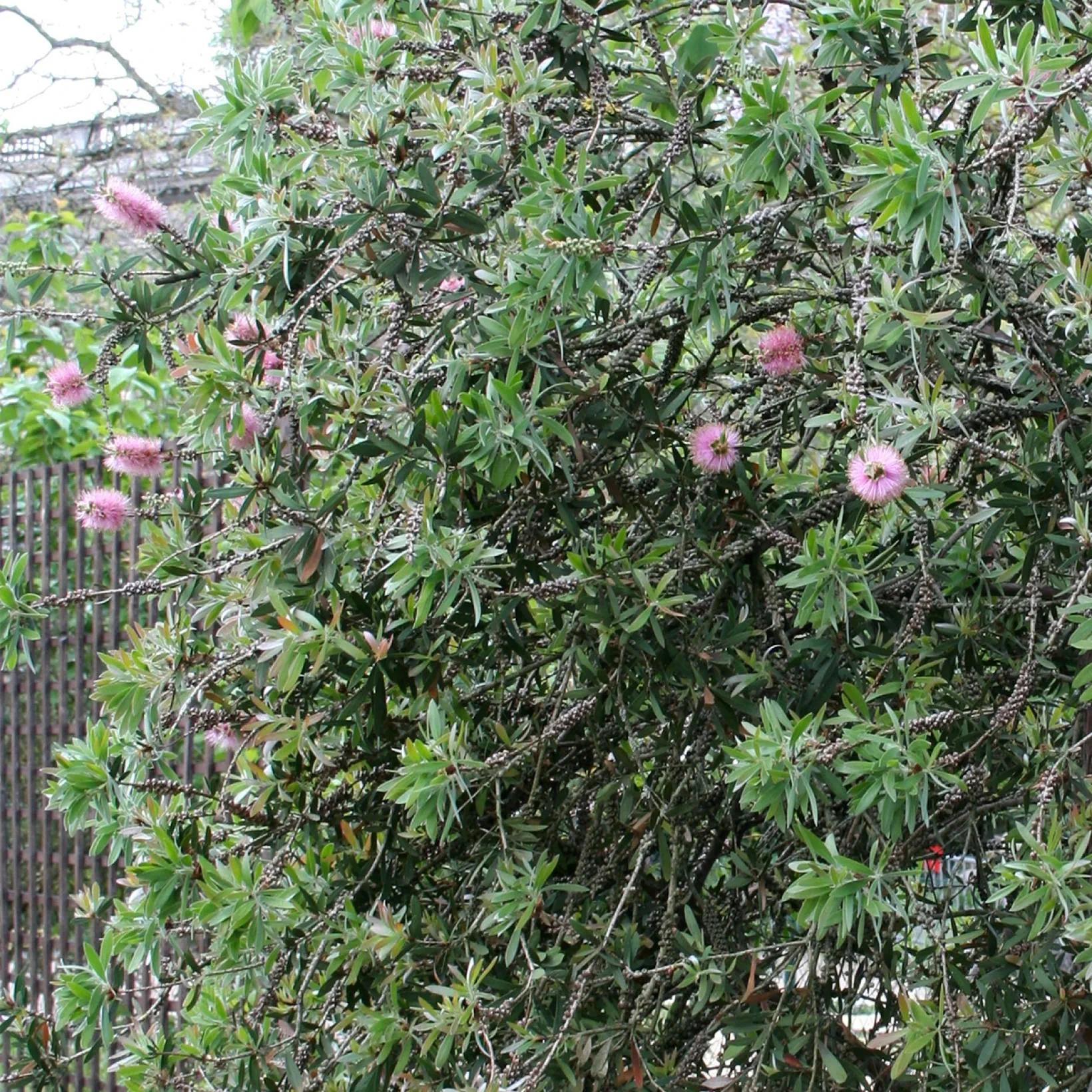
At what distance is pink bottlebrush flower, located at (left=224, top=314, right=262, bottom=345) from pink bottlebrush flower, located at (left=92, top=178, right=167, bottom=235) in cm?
19

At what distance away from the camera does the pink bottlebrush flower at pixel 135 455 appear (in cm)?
218

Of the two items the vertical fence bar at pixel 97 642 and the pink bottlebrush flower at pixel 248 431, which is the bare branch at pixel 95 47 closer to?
the vertical fence bar at pixel 97 642

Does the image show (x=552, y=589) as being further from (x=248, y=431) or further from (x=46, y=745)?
(x=46, y=745)

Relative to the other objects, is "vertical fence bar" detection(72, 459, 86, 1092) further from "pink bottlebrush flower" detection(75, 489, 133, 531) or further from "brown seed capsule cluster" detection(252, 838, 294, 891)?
"brown seed capsule cluster" detection(252, 838, 294, 891)

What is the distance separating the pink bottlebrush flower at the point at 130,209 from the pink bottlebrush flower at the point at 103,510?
48 cm

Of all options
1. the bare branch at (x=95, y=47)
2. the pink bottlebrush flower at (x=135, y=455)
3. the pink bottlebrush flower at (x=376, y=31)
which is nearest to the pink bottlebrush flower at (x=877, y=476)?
the pink bottlebrush flower at (x=376, y=31)

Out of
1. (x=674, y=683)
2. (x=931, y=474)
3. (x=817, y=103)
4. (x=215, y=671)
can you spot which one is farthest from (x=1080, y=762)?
(x=215, y=671)

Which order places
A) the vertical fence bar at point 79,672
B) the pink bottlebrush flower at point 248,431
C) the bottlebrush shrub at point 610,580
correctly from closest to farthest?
1. the bottlebrush shrub at point 610,580
2. the pink bottlebrush flower at point 248,431
3. the vertical fence bar at point 79,672

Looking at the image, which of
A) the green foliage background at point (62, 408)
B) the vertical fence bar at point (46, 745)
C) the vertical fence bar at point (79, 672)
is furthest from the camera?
the green foliage background at point (62, 408)

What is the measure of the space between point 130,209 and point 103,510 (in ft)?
1.72

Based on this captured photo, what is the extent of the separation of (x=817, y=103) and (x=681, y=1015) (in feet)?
4.36

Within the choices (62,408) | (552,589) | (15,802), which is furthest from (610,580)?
(62,408)

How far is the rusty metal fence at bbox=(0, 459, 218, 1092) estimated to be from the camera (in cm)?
422

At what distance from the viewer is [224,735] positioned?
2.10m
